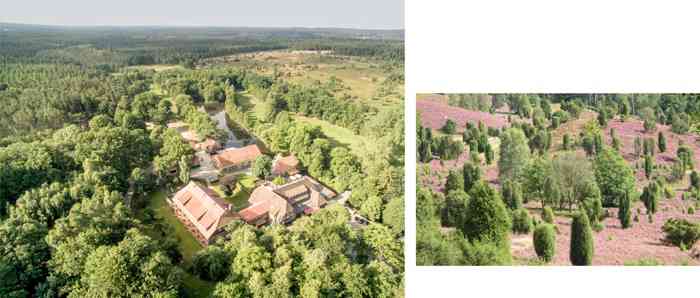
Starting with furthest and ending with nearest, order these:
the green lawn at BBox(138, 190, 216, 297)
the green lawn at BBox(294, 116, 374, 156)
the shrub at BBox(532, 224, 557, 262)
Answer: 1. the green lawn at BBox(294, 116, 374, 156)
2. the shrub at BBox(532, 224, 557, 262)
3. the green lawn at BBox(138, 190, 216, 297)

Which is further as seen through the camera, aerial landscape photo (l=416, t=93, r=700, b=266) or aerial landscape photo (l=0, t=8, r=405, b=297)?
aerial landscape photo (l=416, t=93, r=700, b=266)

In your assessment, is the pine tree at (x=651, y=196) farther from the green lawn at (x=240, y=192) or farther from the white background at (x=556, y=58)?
the green lawn at (x=240, y=192)

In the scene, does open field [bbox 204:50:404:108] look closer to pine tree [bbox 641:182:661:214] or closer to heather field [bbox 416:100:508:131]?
heather field [bbox 416:100:508:131]

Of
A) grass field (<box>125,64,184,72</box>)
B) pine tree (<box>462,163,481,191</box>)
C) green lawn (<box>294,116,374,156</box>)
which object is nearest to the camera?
pine tree (<box>462,163,481,191</box>)

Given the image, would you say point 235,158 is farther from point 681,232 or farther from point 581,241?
point 681,232

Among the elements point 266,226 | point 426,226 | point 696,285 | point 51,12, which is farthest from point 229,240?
point 696,285

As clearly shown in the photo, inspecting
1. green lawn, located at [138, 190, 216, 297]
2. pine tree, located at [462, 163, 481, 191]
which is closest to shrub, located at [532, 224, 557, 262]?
pine tree, located at [462, 163, 481, 191]

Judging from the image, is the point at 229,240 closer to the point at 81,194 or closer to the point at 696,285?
the point at 81,194


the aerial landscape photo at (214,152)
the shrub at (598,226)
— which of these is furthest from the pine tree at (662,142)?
the aerial landscape photo at (214,152)
